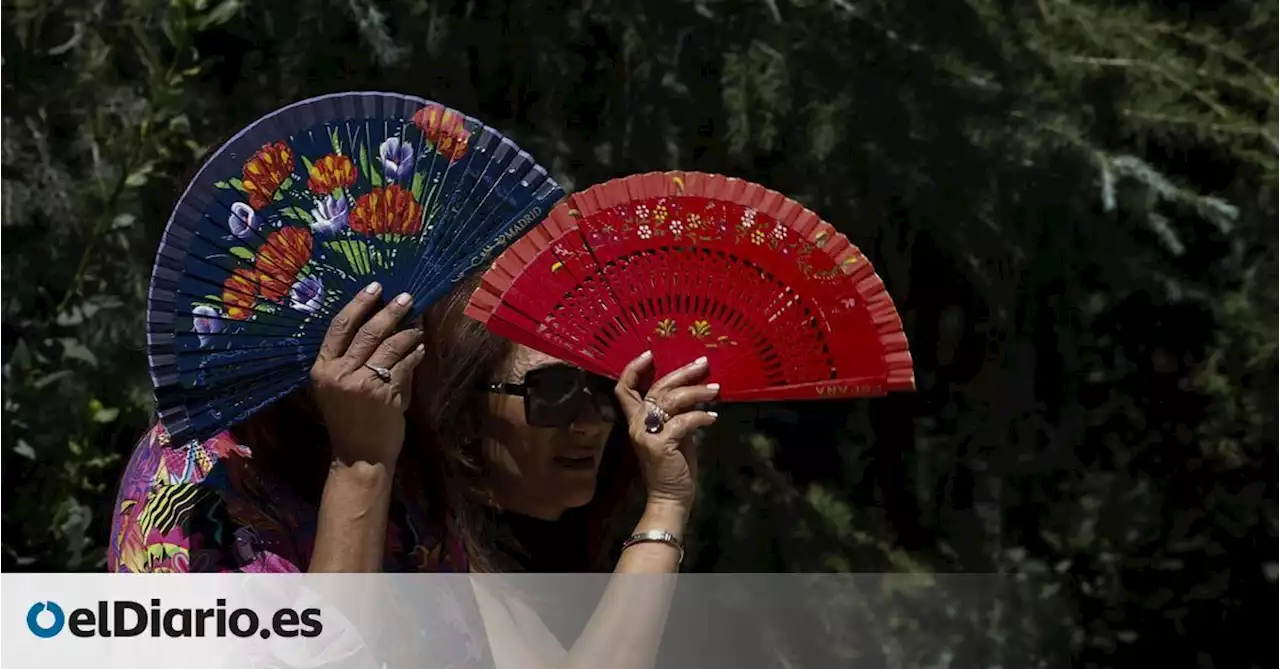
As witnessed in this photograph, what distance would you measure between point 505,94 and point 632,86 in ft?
0.96

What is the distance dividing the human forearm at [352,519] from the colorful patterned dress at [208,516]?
2.9 inches

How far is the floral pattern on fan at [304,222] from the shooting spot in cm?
162

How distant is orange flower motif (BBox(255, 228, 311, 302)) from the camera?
1625mm

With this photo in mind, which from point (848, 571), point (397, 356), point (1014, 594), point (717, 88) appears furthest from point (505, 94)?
point (397, 356)

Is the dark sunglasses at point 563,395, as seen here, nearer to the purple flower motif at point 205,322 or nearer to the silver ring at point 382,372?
the silver ring at point 382,372

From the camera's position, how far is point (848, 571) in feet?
11.1

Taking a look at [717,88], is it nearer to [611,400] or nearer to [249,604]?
[611,400]

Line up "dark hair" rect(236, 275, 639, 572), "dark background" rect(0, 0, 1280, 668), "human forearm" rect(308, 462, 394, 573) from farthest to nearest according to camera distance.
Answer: "dark background" rect(0, 0, 1280, 668) → "dark hair" rect(236, 275, 639, 572) → "human forearm" rect(308, 462, 394, 573)

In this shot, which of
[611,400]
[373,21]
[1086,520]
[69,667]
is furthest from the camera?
[1086,520]

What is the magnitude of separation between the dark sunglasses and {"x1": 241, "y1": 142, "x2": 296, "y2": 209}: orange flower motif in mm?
345

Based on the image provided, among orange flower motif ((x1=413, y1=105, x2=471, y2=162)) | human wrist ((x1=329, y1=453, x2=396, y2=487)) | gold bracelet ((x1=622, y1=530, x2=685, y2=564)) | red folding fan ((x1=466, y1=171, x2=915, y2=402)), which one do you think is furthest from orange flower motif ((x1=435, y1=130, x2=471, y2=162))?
gold bracelet ((x1=622, y1=530, x2=685, y2=564))

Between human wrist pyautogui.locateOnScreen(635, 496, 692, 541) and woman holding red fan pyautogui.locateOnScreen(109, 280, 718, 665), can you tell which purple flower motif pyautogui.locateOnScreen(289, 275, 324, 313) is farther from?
human wrist pyautogui.locateOnScreen(635, 496, 692, 541)

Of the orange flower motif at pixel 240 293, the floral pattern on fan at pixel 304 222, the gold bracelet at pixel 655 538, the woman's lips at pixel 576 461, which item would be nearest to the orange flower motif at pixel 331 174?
the floral pattern on fan at pixel 304 222

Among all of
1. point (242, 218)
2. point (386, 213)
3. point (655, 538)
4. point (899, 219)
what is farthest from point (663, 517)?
point (899, 219)
